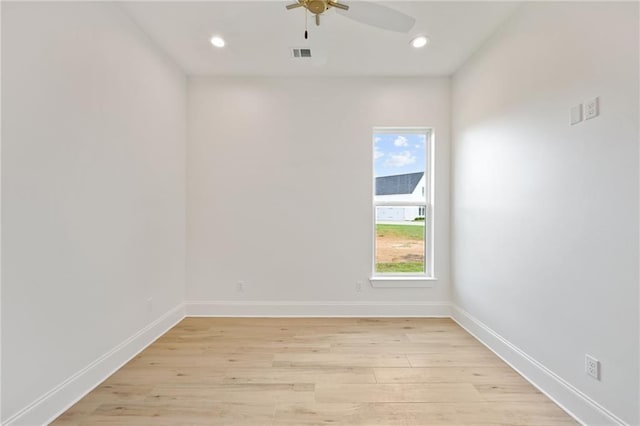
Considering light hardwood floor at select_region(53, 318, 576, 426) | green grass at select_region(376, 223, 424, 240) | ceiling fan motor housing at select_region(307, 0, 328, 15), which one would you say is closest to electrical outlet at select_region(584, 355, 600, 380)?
light hardwood floor at select_region(53, 318, 576, 426)

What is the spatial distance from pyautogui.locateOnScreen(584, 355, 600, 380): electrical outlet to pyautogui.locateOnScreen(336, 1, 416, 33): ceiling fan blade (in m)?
2.18

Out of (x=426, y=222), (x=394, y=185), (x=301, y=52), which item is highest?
(x=301, y=52)

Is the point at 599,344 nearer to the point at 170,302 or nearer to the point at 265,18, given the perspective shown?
the point at 265,18

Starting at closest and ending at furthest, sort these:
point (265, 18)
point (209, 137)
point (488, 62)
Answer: point (265, 18), point (488, 62), point (209, 137)

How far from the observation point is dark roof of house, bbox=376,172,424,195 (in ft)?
12.1

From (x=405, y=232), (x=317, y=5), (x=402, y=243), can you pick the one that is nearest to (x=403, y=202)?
(x=405, y=232)

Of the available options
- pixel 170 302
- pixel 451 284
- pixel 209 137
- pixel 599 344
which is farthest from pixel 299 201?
pixel 599 344

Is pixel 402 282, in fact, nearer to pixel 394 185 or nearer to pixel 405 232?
pixel 405 232

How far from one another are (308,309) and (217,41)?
292 cm

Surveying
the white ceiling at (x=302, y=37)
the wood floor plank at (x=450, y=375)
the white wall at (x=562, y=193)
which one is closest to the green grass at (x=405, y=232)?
the white wall at (x=562, y=193)

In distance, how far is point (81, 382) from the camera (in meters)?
2.01

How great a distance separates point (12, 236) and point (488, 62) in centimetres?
368

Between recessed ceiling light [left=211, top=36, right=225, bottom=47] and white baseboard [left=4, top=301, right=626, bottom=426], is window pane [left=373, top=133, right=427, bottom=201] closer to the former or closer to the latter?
white baseboard [left=4, top=301, right=626, bottom=426]

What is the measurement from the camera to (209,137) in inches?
140
